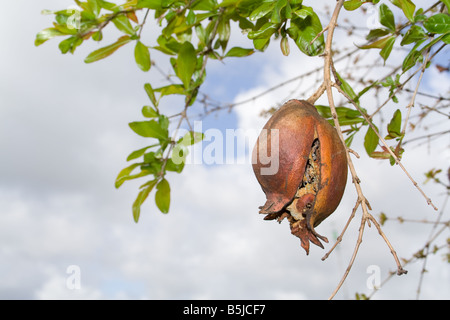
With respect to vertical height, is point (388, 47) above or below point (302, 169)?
above

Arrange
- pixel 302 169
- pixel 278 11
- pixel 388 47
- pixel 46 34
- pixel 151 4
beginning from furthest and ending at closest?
pixel 46 34 → pixel 151 4 → pixel 388 47 → pixel 278 11 → pixel 302 169

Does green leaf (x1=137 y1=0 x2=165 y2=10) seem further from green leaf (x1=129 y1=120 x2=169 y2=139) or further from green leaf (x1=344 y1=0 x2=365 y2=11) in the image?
green leaf (x1=344 y1=0 x2=365 y2=11)

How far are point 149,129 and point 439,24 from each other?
634 millimetres

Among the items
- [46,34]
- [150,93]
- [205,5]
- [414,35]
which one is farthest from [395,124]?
[46,34]

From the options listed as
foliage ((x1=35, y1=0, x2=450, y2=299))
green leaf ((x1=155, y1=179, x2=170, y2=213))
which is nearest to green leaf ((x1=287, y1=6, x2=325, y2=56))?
foliage ((x1=35, y1=0, x2=450, y2=299))

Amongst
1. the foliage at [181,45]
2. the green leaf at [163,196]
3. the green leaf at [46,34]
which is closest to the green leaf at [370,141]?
the foliage at [181,45]

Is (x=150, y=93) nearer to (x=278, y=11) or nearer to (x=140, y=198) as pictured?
(x=140, y=198)

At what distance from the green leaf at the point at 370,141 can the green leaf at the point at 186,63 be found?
410 millimetres

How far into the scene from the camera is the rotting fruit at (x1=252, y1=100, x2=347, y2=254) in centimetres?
62

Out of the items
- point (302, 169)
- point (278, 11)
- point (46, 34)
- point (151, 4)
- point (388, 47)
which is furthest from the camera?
point (46, 34)

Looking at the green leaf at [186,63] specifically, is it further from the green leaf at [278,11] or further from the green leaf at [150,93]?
the green leaf at [278,11]

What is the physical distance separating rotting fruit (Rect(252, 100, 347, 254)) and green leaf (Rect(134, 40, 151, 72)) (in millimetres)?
559

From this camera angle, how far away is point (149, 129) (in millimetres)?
1080

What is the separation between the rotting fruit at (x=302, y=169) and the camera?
2.05 feet
